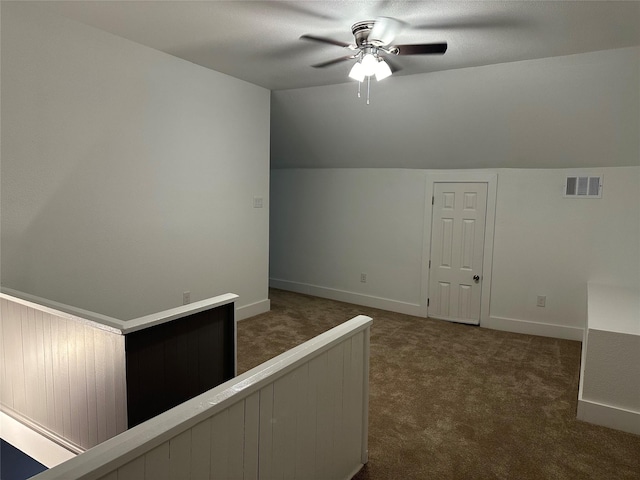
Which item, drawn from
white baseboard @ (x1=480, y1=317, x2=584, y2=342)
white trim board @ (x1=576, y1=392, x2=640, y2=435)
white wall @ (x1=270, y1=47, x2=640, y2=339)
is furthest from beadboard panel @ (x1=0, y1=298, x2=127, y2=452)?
white baseboard @ (x1=480, y1=317, x2=584, y2=342)

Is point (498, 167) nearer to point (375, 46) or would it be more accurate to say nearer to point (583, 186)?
point (583, 186)

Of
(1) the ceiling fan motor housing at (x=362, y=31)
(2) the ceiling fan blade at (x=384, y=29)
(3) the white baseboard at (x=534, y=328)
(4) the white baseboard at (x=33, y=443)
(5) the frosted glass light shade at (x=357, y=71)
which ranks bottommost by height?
(4) the white baseboard at (x=33, y=443)

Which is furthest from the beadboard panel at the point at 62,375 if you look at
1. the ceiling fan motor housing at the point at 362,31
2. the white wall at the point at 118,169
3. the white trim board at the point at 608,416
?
the white trim board at the point at 608,416

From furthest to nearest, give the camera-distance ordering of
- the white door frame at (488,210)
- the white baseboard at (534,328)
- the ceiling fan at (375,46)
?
the white door frame at (488,210), the white baseboard at (534,328), the ceiling fan at (375,46)

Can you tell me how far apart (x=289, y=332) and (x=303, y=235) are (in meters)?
2.11

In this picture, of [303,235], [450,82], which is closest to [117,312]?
[303,235]

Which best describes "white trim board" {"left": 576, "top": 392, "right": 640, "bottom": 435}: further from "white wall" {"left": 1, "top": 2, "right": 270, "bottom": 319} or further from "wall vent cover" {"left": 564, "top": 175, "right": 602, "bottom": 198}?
"white wall" {"left": 1, "top": 2, "right": 270, "bottom": 319}

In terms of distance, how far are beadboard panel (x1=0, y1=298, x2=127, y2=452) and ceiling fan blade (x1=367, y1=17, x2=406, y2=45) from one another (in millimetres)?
2450

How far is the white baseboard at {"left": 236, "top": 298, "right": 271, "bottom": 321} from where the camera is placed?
16.0 feet

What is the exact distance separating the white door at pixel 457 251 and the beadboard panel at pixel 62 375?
3.95 meters

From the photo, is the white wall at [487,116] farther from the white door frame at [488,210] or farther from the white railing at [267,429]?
the white railing at [267,429]

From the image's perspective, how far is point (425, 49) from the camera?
2.68 m

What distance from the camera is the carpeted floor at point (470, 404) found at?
2395 mm

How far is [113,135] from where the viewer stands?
3.38 meters
